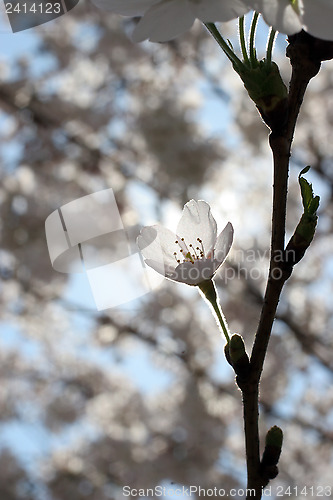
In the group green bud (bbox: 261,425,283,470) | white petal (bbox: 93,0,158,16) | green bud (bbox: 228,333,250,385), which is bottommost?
green bud (bbox: 261,425,283,470)

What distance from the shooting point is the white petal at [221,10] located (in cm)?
37

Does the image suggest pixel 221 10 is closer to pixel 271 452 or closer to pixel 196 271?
pixel 196 271

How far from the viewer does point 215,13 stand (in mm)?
375

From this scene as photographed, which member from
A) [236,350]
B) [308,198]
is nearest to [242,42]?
[308,198]

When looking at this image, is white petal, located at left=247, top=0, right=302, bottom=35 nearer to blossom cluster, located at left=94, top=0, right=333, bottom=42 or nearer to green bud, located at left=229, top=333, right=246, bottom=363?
blossom cluster, located at left=94, top=0, right=333, bottom=42

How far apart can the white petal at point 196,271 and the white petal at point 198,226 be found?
0.02 metres

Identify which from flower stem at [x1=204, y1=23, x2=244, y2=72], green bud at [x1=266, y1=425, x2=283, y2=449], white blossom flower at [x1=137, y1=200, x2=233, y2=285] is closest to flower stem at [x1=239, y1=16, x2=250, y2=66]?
flower stem at [x1=204, y1=23, x2=244, y2=72]

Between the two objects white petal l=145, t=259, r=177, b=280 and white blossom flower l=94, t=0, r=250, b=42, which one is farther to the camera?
white petal l=145, t=259, r=177, b=280

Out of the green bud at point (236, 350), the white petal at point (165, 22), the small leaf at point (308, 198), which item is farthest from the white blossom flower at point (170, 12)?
the green bud at point (236, 350)

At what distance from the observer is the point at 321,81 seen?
363cm

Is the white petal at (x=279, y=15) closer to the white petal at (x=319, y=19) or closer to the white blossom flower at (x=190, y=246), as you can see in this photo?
the white petal at (x=319, y=19)

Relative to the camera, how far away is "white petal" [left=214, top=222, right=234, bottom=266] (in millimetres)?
492

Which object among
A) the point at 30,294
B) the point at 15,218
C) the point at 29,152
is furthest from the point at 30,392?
the point at 29,152

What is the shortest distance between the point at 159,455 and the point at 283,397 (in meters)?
0.84
